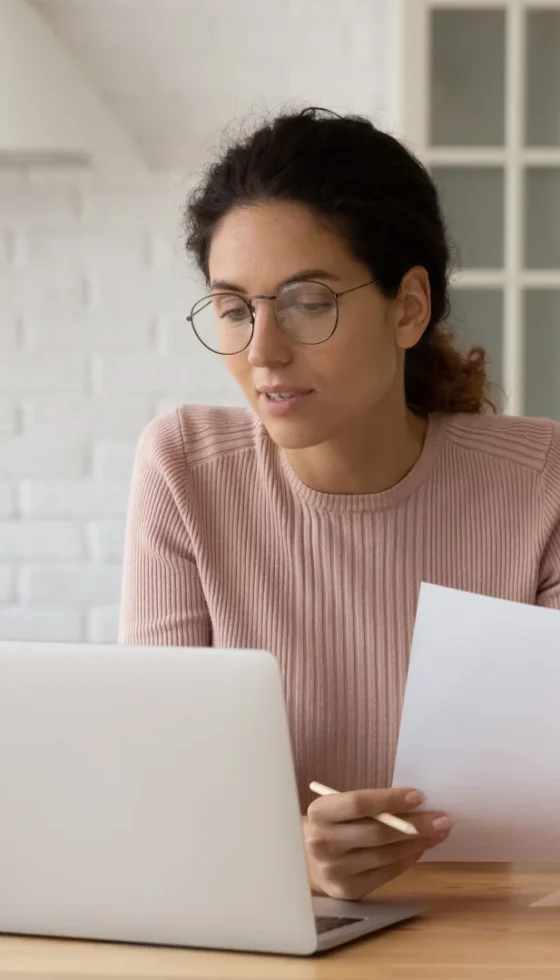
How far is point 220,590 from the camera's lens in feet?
5.07

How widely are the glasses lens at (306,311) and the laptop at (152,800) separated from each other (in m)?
0.58

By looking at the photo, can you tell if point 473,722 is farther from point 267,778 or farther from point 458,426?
point 458,426

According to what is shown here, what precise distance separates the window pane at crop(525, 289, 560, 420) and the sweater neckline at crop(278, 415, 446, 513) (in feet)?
3.76

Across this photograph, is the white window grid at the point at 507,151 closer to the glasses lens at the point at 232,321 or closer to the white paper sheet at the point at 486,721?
the glasses lens at the point at 232,321

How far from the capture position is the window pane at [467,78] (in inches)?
103

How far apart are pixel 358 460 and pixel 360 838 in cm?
61

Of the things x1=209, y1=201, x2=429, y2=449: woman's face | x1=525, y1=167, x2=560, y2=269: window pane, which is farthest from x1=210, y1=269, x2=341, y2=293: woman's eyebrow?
x1=525, y1=167, x2=560, y2=269: window pane

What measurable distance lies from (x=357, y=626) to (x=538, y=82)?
1.56 m

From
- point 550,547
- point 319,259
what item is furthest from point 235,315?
point 550,547

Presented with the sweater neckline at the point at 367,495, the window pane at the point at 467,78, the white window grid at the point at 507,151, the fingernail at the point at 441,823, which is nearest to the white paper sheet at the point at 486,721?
the fingernail at the point at 441,823

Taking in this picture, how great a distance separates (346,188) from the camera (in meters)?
1.45

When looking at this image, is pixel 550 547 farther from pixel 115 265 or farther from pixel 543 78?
pixel 115 265

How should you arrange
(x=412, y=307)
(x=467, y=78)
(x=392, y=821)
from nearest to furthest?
1. (x=392, y=821)
2. (x=412, y=307)
3. (x=467, y=78)

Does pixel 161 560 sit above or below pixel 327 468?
below
